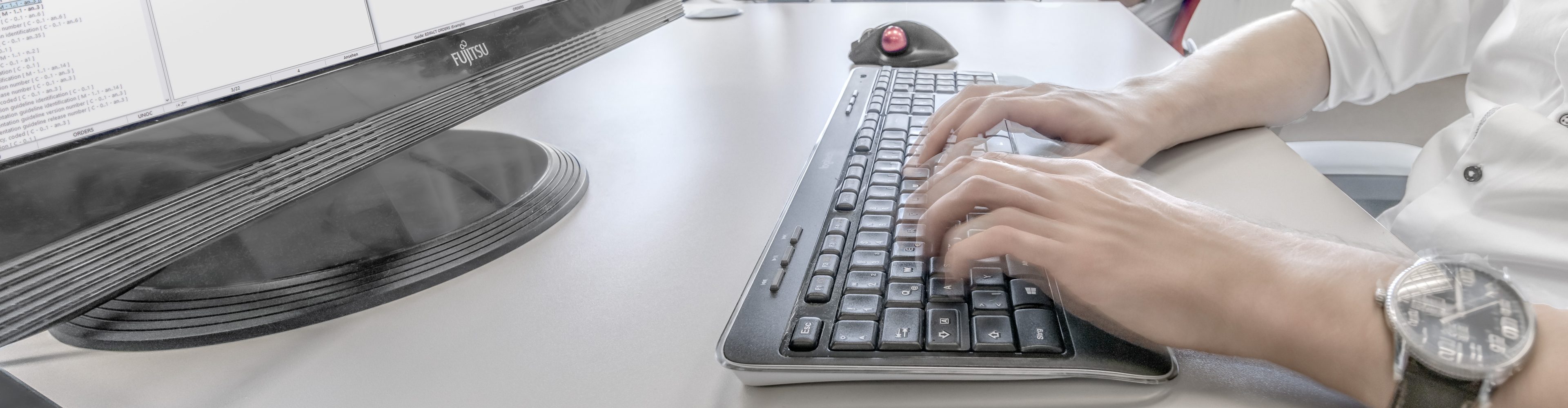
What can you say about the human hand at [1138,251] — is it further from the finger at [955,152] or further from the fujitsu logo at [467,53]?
the fujitsu logo at [467,53]

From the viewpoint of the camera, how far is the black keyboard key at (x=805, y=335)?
27 cm

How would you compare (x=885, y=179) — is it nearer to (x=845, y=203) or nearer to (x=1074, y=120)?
(x=845, y=203)

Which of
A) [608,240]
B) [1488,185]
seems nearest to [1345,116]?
[1488,185]

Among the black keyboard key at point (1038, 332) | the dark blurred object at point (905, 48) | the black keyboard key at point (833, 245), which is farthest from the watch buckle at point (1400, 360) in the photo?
the dark blurred object at point (905, 48)

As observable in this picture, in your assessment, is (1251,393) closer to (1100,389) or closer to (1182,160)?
(1100,389)

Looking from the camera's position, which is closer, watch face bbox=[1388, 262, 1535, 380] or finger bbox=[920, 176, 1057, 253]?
watch face bbox=[1388, 262, 1535, 380]

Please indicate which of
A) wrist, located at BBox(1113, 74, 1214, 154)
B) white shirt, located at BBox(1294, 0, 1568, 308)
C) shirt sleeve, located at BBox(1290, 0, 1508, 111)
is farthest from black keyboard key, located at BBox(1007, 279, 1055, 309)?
shirt sleeve, located at BBox(1290, 0, 1508, 111)

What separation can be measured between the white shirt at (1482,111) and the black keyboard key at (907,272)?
14.3 inches

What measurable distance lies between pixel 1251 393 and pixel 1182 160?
0.80ft

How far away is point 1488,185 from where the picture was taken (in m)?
0.45

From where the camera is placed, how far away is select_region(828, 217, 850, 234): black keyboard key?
355 mm

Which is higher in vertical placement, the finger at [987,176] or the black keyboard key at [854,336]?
the finger at [987,176]

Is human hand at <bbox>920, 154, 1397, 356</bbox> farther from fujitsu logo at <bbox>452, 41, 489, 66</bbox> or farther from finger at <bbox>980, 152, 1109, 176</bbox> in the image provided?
fujitsu logo at <bbox>452, 41, 489, 66</bbox>

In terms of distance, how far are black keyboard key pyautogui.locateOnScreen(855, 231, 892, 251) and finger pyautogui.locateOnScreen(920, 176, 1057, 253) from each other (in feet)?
0.06
